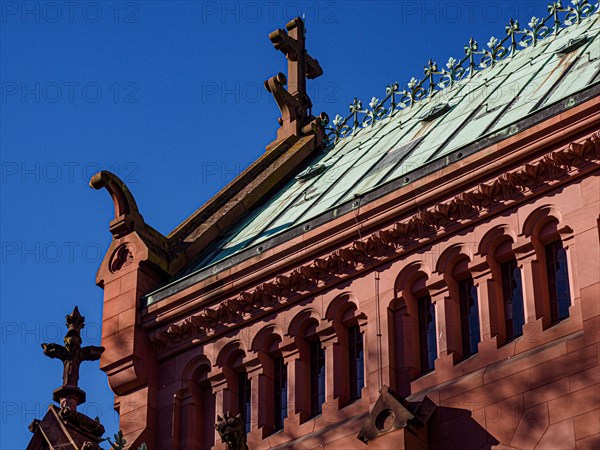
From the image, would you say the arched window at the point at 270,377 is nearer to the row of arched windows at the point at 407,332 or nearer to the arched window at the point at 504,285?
the row of arched windows at the point at 407,332

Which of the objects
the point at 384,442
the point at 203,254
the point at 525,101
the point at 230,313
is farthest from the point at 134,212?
the point at 384,442

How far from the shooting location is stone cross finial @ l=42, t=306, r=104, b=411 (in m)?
33.9

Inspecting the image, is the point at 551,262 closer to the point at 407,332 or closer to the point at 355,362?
the point at 407,332

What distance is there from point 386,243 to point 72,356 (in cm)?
668

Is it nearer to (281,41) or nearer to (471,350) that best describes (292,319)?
(471,350)

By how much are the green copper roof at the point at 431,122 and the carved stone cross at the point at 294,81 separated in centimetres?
167

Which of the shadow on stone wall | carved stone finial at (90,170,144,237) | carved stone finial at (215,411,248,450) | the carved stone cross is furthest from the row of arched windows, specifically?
the carved stone cross

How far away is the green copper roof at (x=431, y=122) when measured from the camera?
3509 centimetres

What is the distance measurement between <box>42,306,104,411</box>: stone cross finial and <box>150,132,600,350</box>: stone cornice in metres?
1.70

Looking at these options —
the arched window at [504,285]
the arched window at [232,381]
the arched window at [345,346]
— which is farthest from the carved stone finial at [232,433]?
the arched window at [504,285]

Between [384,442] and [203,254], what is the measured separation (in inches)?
449

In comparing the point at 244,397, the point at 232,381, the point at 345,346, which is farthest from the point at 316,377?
the point at 232,381

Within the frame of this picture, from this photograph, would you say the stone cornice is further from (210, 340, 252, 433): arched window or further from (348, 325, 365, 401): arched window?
(348, 325, 365, 401): arched window

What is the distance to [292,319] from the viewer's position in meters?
34.0
